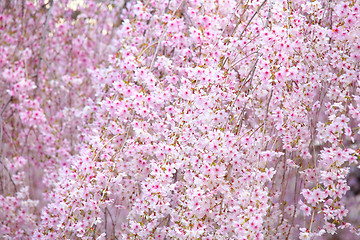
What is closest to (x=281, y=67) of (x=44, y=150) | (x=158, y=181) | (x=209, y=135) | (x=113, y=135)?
(x=209, y=135)

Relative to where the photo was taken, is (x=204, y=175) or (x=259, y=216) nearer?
(x=259, y=216)

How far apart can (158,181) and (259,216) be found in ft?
1.52

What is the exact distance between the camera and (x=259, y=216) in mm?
1837

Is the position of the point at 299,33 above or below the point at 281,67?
above

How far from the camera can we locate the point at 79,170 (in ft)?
7.61

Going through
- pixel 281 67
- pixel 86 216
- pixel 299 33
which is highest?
pixel 299 33

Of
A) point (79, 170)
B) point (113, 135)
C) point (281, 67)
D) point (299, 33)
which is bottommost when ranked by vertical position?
point (79, 170)

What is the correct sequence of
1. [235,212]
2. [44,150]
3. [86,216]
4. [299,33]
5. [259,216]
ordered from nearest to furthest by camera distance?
[259,216] < [235,212] < [299,33] < [86,216] < [44,150]

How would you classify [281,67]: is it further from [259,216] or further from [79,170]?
[79,170]

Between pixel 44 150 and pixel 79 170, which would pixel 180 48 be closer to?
pixel 79 170

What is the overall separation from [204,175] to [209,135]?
0.56 ft

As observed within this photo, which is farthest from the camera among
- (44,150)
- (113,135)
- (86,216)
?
(44,150)

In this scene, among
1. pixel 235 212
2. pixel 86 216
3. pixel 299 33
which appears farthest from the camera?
pixel 86 216

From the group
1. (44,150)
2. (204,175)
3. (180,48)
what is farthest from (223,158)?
(44,150)
